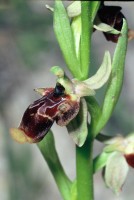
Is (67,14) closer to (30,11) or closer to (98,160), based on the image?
(98,160)

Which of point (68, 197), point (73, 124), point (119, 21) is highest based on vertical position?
point (119, 21)

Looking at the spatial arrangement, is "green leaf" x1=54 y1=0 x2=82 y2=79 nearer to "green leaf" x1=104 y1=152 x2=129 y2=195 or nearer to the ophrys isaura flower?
the ophrys isaura flower

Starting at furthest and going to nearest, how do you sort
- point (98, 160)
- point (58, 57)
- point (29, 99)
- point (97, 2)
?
point (58, 57), point (29, 99), point (98, 160), point (97, 2)

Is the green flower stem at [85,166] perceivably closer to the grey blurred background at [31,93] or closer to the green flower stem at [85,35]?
the green flower stem at [85,35]

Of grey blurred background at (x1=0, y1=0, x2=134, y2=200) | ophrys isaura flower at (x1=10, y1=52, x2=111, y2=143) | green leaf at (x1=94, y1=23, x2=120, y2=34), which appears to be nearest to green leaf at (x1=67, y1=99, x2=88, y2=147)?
ophrys isaura flower at (x1=10, y1=52, x2=111, y2=143)

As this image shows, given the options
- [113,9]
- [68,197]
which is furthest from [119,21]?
[68,197]

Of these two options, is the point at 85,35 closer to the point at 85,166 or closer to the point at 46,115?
the point at 46,115
